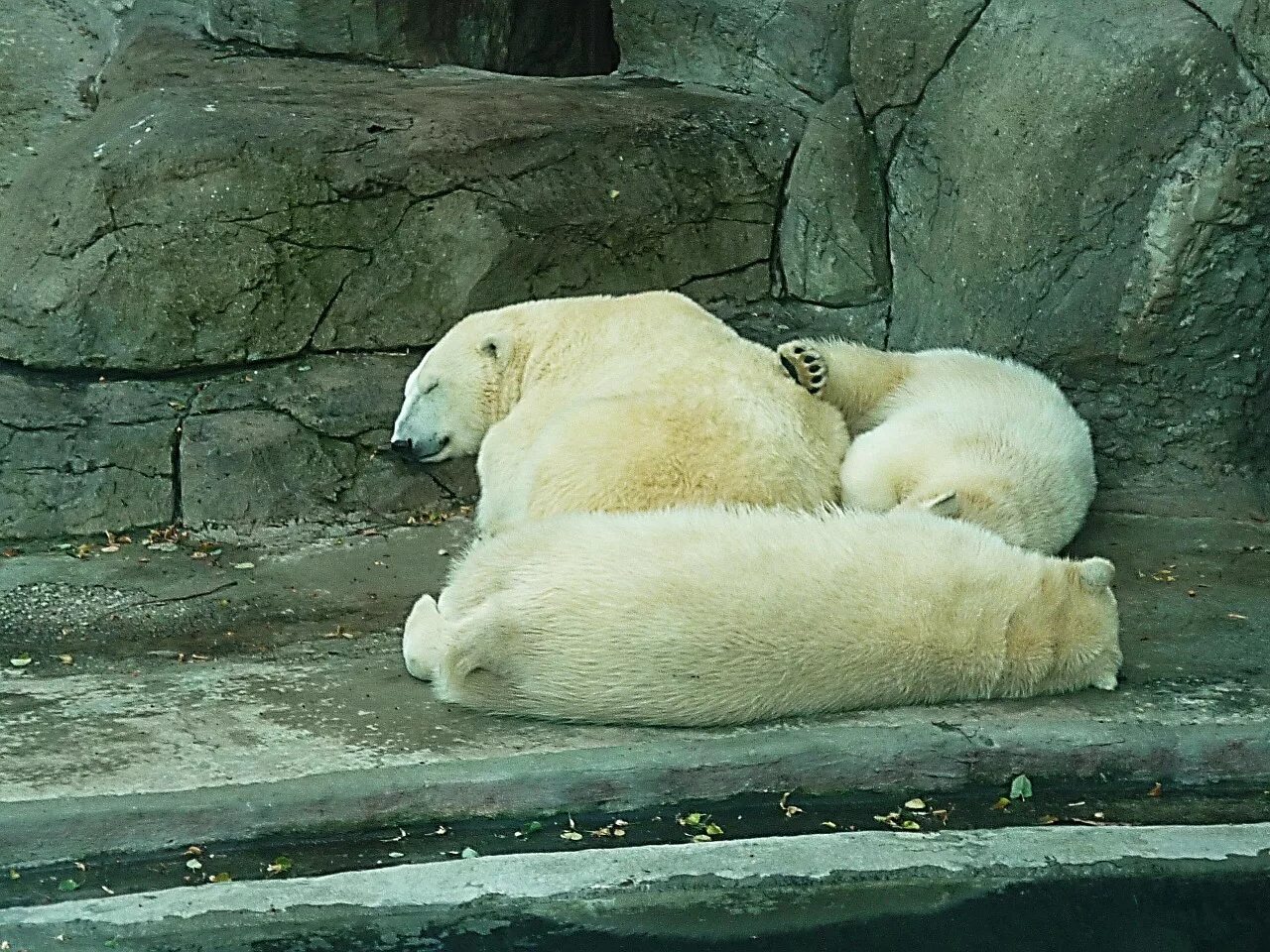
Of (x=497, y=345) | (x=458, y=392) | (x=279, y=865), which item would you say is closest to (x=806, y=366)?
(x=497, y=345)

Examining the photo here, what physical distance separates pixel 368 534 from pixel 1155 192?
2677 millimetres

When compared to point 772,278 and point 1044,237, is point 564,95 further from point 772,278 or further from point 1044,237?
point 1044,237

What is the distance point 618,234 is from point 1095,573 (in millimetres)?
2758

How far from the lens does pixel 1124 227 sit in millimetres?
5078

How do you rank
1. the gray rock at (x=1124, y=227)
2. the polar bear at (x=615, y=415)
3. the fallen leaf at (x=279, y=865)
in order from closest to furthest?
the fallen leaf at (x=279, y=865)
the polar bear at (x=615, y=415)
the gray rock at (x=1124, y=227)

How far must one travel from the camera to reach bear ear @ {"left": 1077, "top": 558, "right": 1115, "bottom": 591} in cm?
366

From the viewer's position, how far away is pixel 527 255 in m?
5.77

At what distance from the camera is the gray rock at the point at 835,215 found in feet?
20.0

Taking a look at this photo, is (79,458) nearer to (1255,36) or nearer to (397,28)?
(397,28)

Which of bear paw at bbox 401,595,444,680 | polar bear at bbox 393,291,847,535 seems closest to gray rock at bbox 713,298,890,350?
polar bear at bbox 393,291,847,535

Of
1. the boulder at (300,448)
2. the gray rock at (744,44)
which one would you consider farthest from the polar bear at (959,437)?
the gray rock at (744,44)

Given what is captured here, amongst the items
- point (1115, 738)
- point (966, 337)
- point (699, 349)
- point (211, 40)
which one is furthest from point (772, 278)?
point (1115, 738)

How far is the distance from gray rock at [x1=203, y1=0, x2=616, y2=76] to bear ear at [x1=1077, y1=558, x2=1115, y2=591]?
419 centimetres

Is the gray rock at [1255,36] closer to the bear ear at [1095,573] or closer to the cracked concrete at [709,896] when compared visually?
the bear ear at [1095,573]
